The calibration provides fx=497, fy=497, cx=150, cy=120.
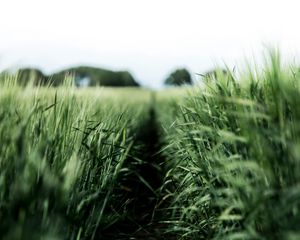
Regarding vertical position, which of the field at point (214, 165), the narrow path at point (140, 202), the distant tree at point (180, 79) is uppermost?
the distant tree at point (180, 79)

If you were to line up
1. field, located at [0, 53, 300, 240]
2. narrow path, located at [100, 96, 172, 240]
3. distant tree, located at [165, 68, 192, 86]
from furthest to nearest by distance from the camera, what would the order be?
distant tree, located at [165, 68, 192, 86], narrow path, located at [100, 96, 172, 240], field, located at [0, 53, 300, 240]

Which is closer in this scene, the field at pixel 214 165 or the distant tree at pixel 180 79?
the field at pixel 214 165

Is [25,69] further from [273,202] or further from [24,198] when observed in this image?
[273,202]

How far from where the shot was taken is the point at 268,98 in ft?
7.28

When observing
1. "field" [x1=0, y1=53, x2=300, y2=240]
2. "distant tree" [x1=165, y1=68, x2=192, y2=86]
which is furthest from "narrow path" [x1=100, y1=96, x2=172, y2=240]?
"distant tree" [x1=165, y1=68, x2=192, y2=86]

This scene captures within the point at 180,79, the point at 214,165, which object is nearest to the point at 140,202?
the point at 180,79

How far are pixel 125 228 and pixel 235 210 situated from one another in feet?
5.26

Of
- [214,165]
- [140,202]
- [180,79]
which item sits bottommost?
[140,202]

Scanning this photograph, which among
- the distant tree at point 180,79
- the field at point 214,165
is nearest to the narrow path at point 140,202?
the field at point 214,165

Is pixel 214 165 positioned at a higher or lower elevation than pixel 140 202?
higher

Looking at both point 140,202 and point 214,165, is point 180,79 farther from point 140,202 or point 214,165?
point 214,165

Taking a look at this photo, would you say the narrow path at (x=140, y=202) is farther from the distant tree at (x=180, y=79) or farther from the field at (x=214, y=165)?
the distant tree at (x=180, y=79)

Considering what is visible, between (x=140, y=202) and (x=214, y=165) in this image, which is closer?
(x=214, y=165)

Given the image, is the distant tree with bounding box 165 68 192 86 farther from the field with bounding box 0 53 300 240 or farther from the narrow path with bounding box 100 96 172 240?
the field with bounding box 0 53 300 240
